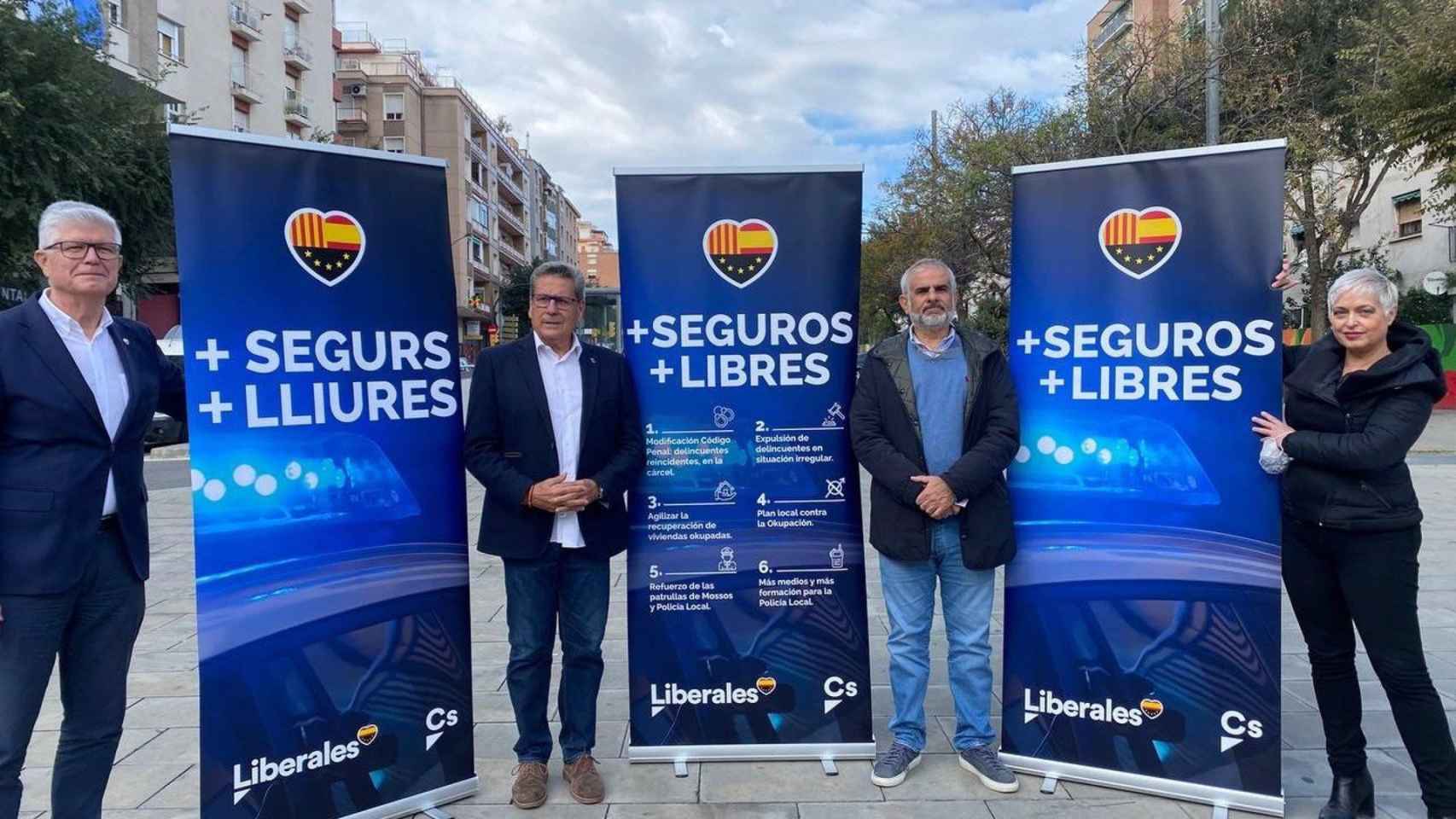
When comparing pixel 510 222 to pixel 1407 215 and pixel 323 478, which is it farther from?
pixel 323 478

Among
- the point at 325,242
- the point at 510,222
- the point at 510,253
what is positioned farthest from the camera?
the point at 510,222

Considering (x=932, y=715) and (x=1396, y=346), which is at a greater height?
A: (x=1396, y=346)

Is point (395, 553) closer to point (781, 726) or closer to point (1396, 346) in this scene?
point (781, 726)

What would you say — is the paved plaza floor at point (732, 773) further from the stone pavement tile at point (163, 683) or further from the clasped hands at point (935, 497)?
the clasped hands at point (935, 497)

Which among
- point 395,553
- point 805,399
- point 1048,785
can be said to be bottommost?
point 1048,785

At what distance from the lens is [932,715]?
396cm

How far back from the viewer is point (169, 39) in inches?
1203

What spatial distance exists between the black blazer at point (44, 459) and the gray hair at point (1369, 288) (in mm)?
3722

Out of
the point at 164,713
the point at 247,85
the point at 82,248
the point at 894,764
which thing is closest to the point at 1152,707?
the point at 894,764

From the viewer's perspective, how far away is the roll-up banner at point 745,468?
3.45 m

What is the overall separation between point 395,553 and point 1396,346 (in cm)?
346

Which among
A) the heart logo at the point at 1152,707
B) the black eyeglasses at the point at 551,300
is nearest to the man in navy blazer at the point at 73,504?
the black eyeglasses at the point at 551,300

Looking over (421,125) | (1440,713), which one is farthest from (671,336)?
(421,125)

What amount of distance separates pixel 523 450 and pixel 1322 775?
10.7ft
